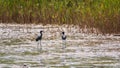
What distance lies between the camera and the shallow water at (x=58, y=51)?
1023 centimetres

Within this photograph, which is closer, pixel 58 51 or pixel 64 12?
A: pixel 58 51

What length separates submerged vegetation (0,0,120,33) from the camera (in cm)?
1611

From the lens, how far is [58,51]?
1235 cm

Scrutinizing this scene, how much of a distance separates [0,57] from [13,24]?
841 centimetres

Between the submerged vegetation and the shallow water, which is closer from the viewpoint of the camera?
the shallow water

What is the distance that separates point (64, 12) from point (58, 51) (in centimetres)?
744

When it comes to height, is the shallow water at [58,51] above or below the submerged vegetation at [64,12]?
below

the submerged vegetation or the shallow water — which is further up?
the submerged vegetation

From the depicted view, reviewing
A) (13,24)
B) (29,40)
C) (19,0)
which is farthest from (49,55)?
(19,0)

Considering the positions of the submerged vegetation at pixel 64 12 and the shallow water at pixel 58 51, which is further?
the submerged vegetation at pixel 64 12

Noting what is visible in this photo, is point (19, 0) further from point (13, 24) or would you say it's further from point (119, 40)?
point (119, 40)

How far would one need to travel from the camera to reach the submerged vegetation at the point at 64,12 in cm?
1611

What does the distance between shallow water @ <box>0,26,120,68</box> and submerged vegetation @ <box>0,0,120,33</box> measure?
1.97 ft

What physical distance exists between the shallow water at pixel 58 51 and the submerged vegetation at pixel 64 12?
0.60 m
